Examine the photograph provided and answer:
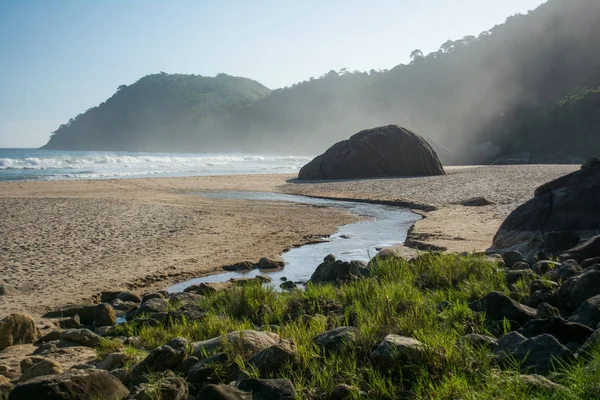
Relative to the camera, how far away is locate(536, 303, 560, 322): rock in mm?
4199

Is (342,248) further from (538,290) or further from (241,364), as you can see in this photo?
(241,364)

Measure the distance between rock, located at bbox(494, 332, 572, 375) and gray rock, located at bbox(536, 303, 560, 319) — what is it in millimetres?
793

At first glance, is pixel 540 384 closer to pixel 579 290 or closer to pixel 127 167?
pixel 579 290

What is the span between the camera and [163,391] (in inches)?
137

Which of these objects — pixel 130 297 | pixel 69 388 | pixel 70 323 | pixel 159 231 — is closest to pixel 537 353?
pixel 69 388

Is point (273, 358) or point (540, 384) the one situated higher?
point (540, 384)

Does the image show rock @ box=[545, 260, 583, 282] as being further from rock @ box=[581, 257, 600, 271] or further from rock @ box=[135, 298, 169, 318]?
rock @ box=[135, 298, 169, 318]

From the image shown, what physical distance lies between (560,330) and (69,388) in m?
3.15

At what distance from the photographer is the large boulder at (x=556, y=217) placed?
7.78 meters

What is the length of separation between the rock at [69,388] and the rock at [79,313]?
2.93 m

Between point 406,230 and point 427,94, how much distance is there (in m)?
79.2

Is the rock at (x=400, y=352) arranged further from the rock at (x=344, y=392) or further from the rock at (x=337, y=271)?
the rock at (x=337, y=271)

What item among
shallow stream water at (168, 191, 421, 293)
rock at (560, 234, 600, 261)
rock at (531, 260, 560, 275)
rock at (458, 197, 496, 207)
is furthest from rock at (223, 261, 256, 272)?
rock at (458, 197, 496, 207)

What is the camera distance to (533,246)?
25.1ft
